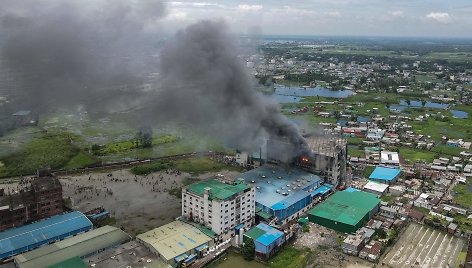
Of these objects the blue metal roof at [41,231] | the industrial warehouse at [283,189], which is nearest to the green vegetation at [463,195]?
the industrial warehouse at [283,189]

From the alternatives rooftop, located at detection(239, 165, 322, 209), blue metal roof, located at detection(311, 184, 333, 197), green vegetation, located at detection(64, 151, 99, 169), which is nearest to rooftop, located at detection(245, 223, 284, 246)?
rooftop, located at detection(239, 165, 322, 209)

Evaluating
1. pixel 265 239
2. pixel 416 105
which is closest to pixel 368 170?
pixel 265 239

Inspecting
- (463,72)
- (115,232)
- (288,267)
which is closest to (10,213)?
(115,232)

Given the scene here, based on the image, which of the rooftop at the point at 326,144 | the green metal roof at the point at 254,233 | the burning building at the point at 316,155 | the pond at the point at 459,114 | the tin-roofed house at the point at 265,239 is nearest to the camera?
the tin-roofed house at the point at 265,239

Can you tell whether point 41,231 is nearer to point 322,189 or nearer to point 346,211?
point 346,211

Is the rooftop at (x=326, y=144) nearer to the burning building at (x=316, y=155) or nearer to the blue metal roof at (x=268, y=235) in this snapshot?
the burning building at (x=316, y=155)

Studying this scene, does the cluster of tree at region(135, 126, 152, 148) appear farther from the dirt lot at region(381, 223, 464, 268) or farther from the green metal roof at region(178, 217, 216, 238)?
the dirt lot at region(381, 223, 464, 268)

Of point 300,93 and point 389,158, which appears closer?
point 389,158
